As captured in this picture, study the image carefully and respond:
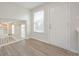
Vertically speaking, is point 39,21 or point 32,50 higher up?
point 39,21

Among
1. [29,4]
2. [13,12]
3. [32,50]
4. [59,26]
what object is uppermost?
[29,4]

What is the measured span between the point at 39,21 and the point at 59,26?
29cm

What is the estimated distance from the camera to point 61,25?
61.4 inches

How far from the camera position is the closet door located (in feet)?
5.09

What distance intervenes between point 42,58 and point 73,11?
0.78 m

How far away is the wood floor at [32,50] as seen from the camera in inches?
60.9

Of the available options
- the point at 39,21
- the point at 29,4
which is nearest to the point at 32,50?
the point at 39,21

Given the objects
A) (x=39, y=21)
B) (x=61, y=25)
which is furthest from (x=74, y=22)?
(x=39, y=21)

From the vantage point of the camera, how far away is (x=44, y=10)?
158 centimetres

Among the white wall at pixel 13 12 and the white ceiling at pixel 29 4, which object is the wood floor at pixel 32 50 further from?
the white ceiling at pixel 29 4

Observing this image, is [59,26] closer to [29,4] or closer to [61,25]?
[61,25]

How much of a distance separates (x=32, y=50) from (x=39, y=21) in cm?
42

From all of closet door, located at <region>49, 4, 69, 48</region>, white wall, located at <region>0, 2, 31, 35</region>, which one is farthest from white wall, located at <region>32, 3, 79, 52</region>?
white wall, located at <region>0, 2, 31, 35</region>

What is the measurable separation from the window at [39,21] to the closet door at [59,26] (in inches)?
4.6
